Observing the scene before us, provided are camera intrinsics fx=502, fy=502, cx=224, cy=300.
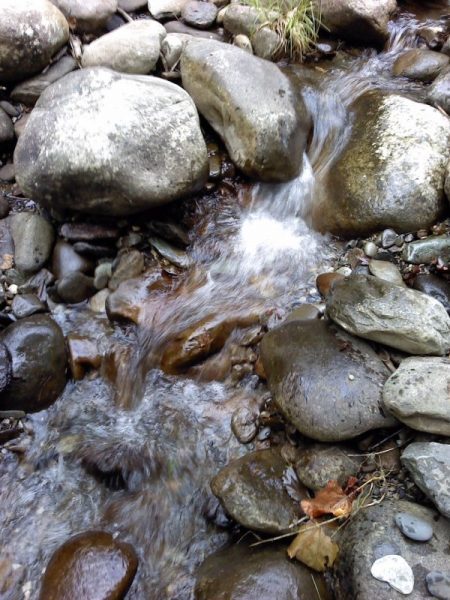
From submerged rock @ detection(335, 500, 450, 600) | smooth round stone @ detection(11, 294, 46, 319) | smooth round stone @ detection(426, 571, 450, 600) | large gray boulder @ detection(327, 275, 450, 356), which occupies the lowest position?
smooth round stone @ detection(11, 294, 46, 319)

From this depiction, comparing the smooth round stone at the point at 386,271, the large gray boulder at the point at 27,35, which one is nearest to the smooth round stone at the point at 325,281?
the smooth round stone at the point at 386,271

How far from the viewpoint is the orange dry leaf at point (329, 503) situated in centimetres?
247

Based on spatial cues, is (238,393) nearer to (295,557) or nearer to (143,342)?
(143,342)

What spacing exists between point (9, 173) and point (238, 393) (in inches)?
113

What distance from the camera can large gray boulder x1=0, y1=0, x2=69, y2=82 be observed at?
14.0ft

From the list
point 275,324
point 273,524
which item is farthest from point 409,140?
point 273,524

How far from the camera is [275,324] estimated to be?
3527 millimetres

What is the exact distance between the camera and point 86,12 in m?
4.80

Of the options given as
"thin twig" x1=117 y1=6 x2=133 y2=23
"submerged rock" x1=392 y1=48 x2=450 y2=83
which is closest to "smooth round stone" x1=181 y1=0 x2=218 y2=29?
"thin twig" x1=117 y1=6 x2=133 y2=23

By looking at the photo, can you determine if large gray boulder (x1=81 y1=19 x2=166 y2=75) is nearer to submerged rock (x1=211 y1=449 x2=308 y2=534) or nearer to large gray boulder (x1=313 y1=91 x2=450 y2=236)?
large gray boulder (x1=313 y1=91 x2=450 y2=236)

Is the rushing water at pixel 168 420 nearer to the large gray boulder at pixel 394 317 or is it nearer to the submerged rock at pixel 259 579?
the submerged rock at pixel 259 579

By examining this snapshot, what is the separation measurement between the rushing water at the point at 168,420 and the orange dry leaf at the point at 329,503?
52 cm

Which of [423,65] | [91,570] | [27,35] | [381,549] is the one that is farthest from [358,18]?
[91,570]

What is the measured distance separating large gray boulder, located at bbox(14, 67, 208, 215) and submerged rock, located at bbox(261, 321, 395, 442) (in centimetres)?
160
